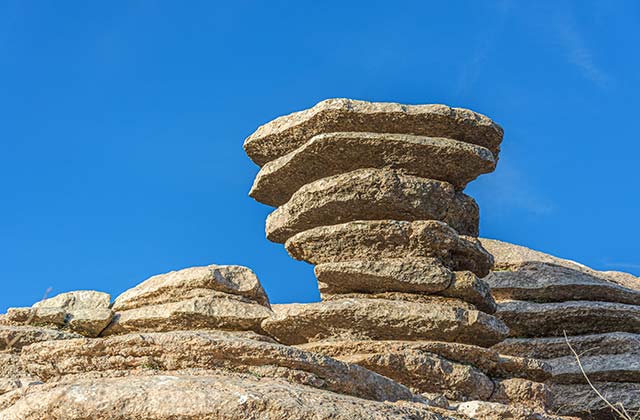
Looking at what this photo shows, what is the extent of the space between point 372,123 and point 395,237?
1.85m

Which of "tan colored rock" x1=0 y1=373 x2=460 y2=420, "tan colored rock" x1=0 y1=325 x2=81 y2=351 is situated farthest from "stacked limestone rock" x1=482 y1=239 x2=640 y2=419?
"tan colored rock" x1=0 y1=373 x2=460 y2=420

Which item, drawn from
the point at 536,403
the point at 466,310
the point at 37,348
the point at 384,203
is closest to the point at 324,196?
the point at 384,203

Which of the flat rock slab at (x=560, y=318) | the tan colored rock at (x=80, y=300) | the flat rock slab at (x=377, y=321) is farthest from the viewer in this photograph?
the flat rock slab at (x=560, y=318)

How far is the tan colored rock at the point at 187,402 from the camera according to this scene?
6.39 metres

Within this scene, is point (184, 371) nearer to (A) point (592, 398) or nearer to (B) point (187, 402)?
(B) point (187, 402)

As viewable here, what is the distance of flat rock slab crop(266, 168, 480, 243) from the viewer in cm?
1376

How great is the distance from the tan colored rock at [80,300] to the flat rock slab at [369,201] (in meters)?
3.52

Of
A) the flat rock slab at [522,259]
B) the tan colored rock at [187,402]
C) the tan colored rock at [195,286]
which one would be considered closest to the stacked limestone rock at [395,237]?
the tan colored rock at [195,286]

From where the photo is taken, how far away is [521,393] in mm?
13102

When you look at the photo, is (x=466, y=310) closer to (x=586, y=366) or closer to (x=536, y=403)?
(x=536, y=403)

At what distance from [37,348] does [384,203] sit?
5788mm

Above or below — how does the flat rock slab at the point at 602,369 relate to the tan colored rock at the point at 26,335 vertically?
above

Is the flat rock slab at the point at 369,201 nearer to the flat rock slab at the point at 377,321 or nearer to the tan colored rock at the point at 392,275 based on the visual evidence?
the tan colored rock at the point at 392,275

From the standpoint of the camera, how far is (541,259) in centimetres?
1930
